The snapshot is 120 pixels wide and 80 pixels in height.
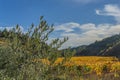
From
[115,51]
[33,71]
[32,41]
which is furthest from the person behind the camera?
[115,51]

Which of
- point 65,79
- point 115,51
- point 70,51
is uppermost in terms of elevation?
point 115,51

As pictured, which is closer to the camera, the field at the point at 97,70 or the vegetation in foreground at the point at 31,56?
the vegetation in foreground at the point at 31,56

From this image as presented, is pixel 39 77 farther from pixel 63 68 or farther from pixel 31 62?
pixel 63 68

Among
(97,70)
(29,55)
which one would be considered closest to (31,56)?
(29,55)

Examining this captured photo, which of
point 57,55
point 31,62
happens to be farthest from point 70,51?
point 31,62

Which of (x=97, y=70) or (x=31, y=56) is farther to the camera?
(x=97, y=70)

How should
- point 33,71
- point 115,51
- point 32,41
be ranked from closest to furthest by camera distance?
point 33,71, point 32,41, point 115,51

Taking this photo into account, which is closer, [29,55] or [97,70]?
[29,55]

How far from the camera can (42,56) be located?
1462 centimetres

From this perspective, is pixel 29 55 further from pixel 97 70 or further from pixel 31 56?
pixel 97 70

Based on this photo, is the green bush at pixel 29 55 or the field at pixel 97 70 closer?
the green bush at pixel 29 55

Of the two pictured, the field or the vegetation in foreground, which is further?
the field

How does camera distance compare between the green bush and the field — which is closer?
the green bush

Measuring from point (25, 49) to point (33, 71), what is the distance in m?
1.20
